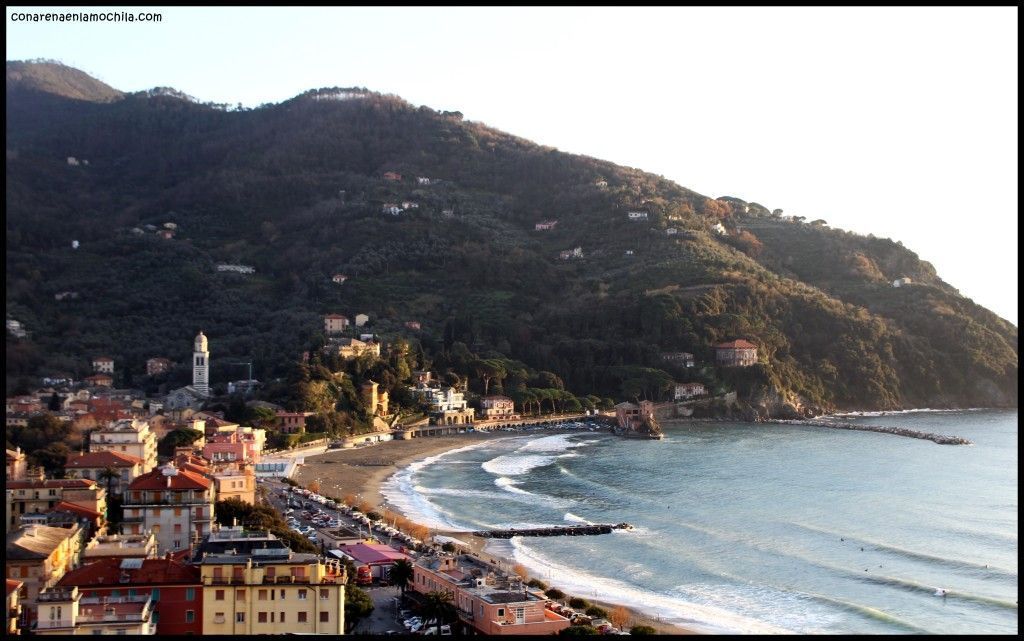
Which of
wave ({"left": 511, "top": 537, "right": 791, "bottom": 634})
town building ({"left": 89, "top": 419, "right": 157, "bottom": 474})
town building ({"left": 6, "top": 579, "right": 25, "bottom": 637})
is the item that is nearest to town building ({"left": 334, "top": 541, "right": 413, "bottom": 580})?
wave ({"left": 511, "top": 537, "right": 791, "bottom": 634})

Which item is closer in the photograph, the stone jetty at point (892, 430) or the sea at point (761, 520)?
the sea at point (761, 520)

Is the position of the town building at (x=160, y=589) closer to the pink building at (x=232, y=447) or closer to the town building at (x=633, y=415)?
the pink building at (x=232, y=447)

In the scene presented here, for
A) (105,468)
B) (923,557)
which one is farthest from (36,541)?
(923,557)

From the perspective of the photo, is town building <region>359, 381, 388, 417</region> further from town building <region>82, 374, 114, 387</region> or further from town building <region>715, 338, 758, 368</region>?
town building <region>715, 338, 758, 368</region>

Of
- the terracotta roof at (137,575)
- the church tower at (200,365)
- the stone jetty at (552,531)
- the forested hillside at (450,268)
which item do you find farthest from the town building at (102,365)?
the terracotta roof at (137,575)

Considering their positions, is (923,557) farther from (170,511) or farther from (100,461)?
(100,461)
